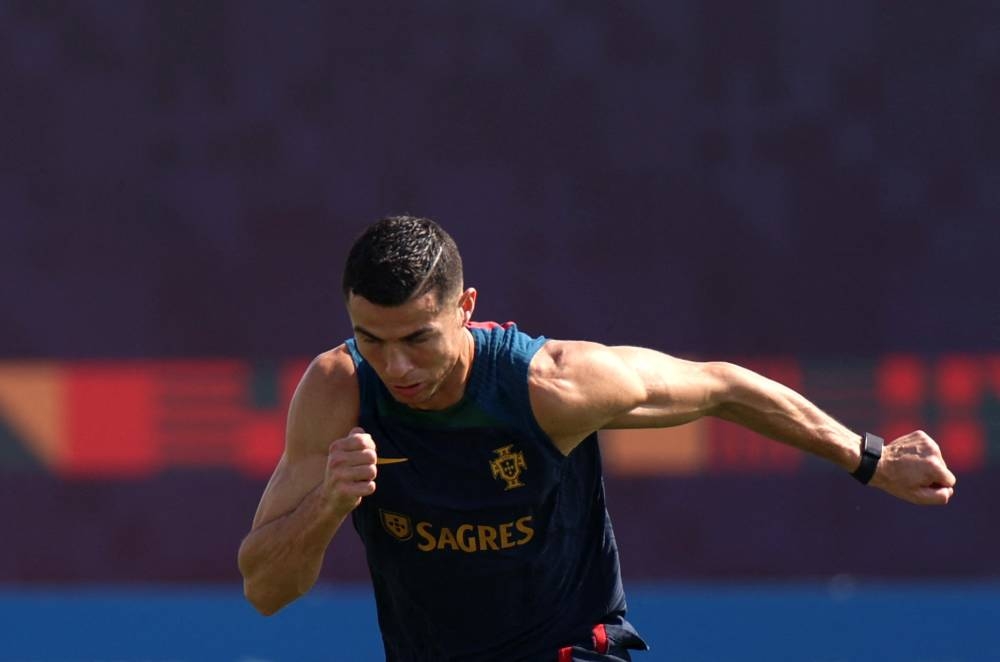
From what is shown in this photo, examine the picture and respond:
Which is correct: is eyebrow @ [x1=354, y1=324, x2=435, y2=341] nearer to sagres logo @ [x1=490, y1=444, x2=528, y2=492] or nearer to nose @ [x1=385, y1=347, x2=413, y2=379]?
nose @ [x1=385, y1=347, x2=413, y2=379]

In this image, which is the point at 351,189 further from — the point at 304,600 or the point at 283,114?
the point at 304,600

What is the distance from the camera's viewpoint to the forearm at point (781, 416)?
3961mm

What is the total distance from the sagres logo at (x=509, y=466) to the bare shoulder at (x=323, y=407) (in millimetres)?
324

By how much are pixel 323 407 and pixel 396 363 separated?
24 centimetres

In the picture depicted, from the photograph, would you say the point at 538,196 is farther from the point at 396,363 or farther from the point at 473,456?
the point at 396,363

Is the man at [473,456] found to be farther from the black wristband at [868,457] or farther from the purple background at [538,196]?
the purple background at [538,196]

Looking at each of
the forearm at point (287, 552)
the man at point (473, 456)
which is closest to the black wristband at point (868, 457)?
the man at point (473, 456)

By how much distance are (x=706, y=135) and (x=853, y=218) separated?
734 mm

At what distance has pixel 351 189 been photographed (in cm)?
751

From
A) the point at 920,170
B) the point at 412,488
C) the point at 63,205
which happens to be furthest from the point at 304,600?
the point at 412,488

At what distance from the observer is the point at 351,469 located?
3.36 m

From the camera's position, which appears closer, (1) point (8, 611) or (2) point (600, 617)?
(2) point (600, 617)

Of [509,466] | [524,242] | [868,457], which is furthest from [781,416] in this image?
[524,242]

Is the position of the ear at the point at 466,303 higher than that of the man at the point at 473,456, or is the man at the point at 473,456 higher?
the ear at the point at 466,303
